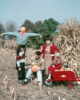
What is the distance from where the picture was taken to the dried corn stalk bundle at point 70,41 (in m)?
6.98

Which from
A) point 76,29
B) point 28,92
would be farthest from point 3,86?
point 76,29

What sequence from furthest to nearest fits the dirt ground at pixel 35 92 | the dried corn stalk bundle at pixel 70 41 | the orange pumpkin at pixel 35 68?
the dried corn stalk bundle at pixel 70 41 < the orange pumpkin at pixel 35 68 < the dirt ground at pixel 35 92

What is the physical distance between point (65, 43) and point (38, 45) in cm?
1369

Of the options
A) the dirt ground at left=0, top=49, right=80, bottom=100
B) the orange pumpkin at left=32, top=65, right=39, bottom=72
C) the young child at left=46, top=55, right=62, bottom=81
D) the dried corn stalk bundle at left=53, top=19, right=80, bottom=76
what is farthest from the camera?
the dried corn stalk bundle at left=53, top=19, right=80, bottom=76

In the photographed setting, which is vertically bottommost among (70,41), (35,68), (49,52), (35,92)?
(35,92)

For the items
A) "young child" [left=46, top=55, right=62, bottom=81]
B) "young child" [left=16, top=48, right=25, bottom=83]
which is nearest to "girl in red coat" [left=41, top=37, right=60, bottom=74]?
"young child" [left=46, top=55, right=62, bottom=81]

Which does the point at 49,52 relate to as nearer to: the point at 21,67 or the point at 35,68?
the point at 35,68

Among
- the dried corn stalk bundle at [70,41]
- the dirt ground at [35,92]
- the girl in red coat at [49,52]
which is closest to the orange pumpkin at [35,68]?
the girl in red coat at [49,52]

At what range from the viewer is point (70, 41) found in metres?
7.18

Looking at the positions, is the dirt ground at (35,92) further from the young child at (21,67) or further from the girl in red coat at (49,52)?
the girl in red coat at (49,52)

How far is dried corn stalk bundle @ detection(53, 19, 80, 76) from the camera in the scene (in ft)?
22.9

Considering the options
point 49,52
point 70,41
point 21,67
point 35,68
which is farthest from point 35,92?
point 70,41

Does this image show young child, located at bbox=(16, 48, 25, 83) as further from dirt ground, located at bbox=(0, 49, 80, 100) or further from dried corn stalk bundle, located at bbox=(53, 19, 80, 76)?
dried corn stalk bundle, located at bbox=(53, 19, 80, 76)

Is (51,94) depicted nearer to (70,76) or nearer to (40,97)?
(40,97)
